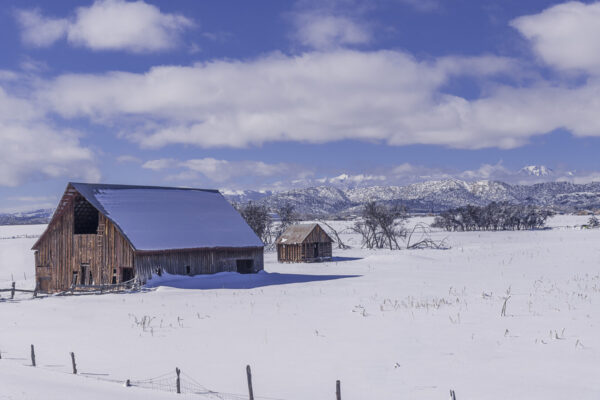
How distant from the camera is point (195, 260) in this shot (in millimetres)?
38062

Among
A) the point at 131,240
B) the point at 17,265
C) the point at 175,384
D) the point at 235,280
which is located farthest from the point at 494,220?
the point at 175,384

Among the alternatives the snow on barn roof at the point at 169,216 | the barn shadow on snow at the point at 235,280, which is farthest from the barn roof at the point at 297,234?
the barn shadow on snow at the point at 235,280

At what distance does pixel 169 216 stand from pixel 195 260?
4.13 meters

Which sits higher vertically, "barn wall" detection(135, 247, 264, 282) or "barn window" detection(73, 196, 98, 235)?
"barn window" detection(73, 196, 98, 235)

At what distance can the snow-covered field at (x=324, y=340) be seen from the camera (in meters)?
12.7

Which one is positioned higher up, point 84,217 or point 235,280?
point 84,217

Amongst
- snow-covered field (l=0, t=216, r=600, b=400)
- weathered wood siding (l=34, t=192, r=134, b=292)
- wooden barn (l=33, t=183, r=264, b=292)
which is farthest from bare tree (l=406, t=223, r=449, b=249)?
weathered wood siding (l=34, t=192, r=134, b=292)

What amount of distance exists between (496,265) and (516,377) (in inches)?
1377

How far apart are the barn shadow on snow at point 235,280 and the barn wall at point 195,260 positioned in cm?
71

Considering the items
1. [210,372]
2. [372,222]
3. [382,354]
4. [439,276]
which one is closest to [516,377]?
[382,354]

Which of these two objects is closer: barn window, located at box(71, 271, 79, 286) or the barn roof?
barn window, located at box(71, 271, 79, 286)

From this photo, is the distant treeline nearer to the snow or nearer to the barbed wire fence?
the snow

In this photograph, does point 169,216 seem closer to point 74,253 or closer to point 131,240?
point 131,240

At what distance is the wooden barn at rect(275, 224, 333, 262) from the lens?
5531 cm
